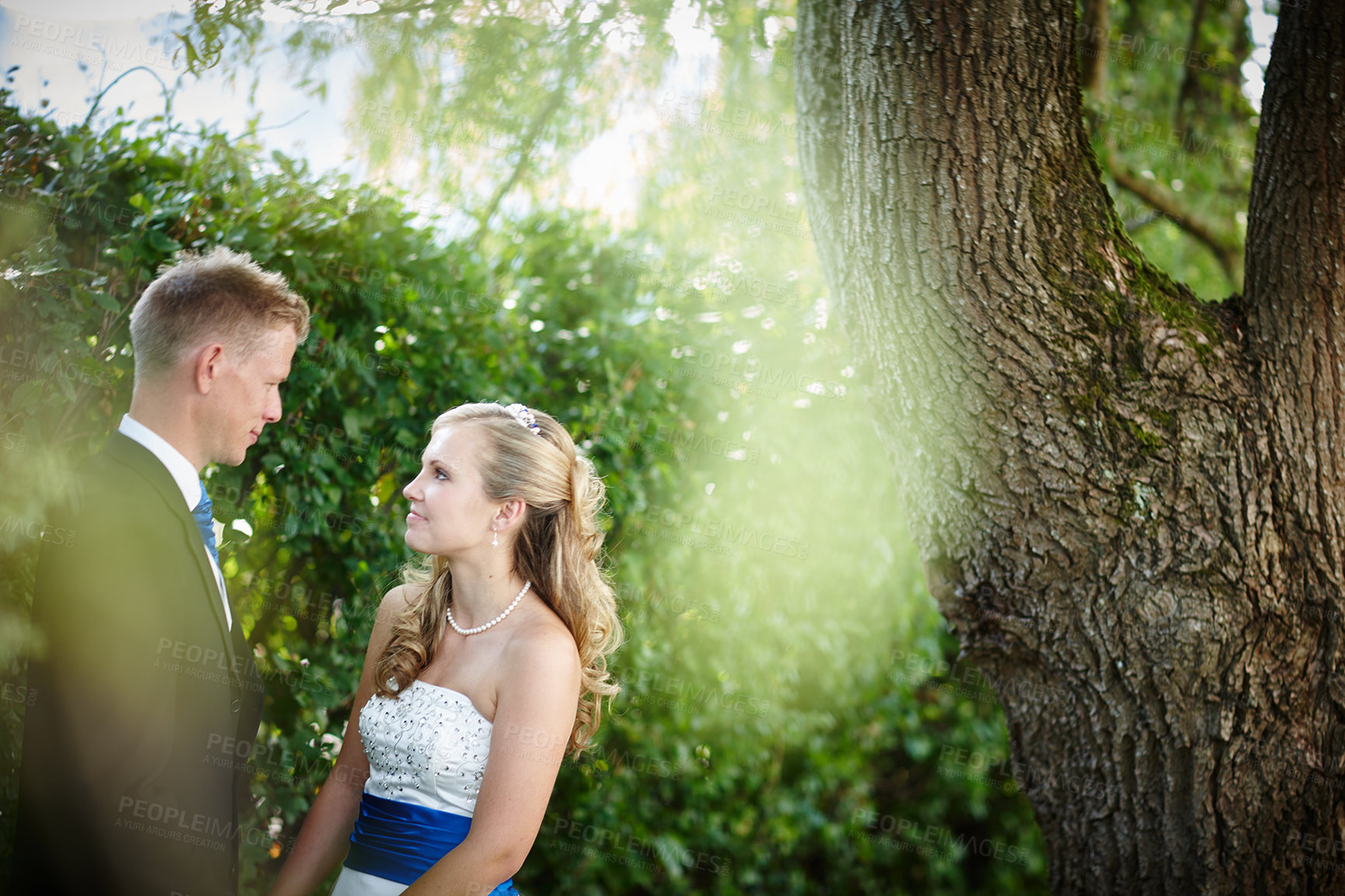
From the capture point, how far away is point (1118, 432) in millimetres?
2162

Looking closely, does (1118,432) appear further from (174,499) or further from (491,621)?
(174,499)

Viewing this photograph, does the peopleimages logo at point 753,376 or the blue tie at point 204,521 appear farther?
the peopleimages logo at point 753,376

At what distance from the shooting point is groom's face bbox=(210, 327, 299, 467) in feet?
6.15

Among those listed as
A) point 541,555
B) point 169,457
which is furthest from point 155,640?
point 541,555

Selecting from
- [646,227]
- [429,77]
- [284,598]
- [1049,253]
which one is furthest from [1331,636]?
[429,77]

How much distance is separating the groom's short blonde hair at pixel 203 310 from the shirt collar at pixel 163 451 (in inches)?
4.8

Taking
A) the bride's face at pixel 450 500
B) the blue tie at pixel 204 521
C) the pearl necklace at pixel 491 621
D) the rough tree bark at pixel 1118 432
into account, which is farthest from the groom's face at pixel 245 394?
the rough tree bark at pixel 1118 432

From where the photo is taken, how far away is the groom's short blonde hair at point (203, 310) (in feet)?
6.02

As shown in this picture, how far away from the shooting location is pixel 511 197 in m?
4.34

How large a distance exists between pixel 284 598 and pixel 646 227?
2.68 meters

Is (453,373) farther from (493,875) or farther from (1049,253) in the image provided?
(1049,253)

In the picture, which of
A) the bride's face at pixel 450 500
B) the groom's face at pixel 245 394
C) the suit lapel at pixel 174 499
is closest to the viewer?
the suit lapel at pixel 174 499

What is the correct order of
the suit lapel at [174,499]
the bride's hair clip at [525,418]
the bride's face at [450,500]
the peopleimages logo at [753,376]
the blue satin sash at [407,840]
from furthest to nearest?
the peopleimages logo at [753,376] → the bride's hair clip at [525,418] → the bride's face at [450,500] → the blue satin sash at [407,840] → the suit lapel at [174,499]

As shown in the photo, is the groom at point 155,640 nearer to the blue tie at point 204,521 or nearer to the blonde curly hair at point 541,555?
the blue tie at point 204,521
